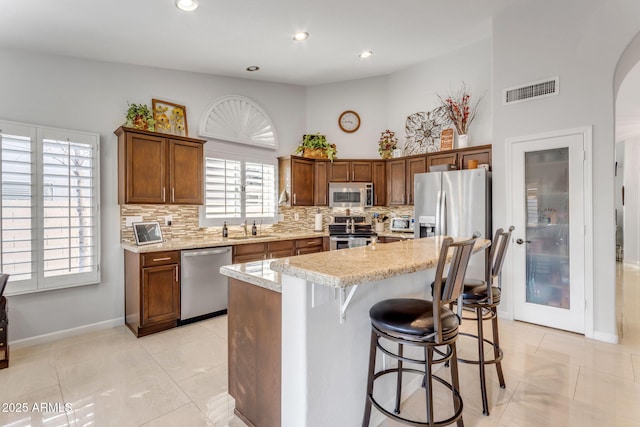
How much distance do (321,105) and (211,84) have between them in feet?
6.50

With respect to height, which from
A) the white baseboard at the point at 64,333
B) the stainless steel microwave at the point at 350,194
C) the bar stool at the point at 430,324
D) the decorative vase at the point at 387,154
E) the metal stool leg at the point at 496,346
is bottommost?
the white baseboard at the point at 64,333

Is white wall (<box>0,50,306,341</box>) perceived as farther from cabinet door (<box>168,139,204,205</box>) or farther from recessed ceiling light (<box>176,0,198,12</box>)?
recessed ceiling light (<box>176,0,198,12</box>)

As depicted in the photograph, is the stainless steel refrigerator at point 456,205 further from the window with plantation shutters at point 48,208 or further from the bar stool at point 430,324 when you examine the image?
the window with plantation shutters at point 48,208

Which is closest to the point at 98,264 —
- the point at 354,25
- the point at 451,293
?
the point at 451,293

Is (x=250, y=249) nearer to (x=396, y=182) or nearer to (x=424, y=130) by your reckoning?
(x=396, y=182)

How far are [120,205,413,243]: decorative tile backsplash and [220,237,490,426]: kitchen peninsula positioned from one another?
Answer: 2.42m

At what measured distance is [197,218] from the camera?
14.1 ft

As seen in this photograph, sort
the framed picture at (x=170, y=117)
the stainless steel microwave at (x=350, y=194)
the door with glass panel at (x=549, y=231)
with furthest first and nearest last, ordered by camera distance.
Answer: the stainless steel microwave at (x=350, y=194) < the framed picture at (x=170, y=117) < the door with glass panel at (x=549, y=231)

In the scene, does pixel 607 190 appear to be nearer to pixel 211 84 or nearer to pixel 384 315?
pixel 384 315

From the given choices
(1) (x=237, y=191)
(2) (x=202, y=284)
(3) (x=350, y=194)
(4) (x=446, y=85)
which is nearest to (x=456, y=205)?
(3) (x=350, y=194)

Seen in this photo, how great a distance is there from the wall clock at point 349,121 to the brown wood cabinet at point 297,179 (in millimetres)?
940

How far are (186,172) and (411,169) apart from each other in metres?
3.30

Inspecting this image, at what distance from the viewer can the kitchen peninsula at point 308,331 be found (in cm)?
146

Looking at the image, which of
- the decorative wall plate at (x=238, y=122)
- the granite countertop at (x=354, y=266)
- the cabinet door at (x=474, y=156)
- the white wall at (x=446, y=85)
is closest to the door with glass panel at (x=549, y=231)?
the cabinet door at (x=474, y=156)
